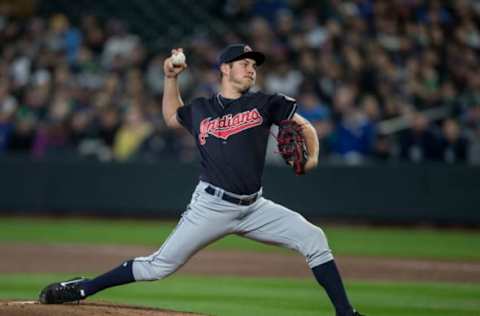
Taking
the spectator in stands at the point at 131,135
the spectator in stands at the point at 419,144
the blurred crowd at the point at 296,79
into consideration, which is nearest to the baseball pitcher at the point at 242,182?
the blurred crowd at the point at 296,79

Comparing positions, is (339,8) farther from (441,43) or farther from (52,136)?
(52,136)

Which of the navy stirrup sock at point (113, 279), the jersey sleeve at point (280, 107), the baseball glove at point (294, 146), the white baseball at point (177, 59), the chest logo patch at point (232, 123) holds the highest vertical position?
the white baseball at point (177, 59)

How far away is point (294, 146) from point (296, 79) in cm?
1043

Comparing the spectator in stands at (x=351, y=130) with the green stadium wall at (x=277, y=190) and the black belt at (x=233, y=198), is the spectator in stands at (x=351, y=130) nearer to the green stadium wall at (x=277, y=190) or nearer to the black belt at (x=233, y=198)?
the green stadium wall at (x=277, y=190)

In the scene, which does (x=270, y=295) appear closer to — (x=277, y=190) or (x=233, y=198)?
(x=233, y=198)

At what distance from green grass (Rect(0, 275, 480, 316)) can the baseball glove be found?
1691 mm

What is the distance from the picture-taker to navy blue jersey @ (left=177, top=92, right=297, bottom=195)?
7062 mm

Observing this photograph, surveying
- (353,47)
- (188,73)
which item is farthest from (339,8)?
(188,73)

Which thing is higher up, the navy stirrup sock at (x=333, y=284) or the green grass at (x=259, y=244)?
the navy stirrup sock at (x=333, y=284)

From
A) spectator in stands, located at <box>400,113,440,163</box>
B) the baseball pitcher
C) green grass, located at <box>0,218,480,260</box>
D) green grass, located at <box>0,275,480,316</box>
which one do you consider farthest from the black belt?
spectator in stands, located at <box>400,113,440,163</box>

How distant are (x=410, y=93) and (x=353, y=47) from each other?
4.12ft

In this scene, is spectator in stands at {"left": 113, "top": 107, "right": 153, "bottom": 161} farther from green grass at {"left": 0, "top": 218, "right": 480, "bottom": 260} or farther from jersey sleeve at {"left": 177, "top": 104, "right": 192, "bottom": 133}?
jersey sleeve at {"left": 177, "top": 104, "right": 192, "bottom": 133}

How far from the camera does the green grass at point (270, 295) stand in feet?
28.0

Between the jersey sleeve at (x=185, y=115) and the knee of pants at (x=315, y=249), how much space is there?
4.03ft
